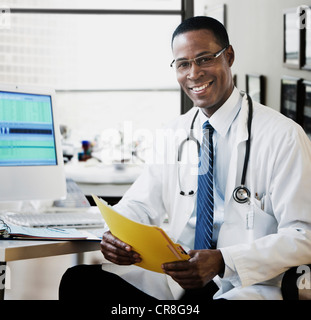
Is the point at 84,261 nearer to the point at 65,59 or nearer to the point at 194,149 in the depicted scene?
the point at 194,149

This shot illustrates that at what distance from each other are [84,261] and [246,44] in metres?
1.54

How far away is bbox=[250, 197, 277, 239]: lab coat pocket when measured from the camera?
1208 mm

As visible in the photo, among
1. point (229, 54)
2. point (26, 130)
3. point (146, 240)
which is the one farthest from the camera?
point (26, 130)

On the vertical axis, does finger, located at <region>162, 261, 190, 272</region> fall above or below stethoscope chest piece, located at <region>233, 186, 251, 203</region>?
below

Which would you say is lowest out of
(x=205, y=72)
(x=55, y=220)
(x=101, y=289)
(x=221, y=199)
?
(x=101, y=289)

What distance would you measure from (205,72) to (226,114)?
12cm

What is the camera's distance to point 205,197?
4.29 feet

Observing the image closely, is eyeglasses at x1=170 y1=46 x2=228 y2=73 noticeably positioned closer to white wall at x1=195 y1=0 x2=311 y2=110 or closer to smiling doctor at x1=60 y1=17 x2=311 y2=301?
smiling doctor at x1=60 y1=17 x2=311 y2=301

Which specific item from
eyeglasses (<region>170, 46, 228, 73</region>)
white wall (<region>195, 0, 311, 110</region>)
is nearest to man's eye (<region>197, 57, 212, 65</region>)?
eyeglasses (<region>170, 46, 228, 73</region>)

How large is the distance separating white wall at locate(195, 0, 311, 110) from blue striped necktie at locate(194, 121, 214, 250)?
2.30ft

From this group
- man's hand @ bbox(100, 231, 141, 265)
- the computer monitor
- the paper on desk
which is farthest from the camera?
the computer monitor

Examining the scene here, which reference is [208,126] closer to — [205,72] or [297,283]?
[205,72]

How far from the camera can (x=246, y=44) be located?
2.85m

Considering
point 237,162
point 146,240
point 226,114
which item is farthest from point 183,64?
point 146,240
